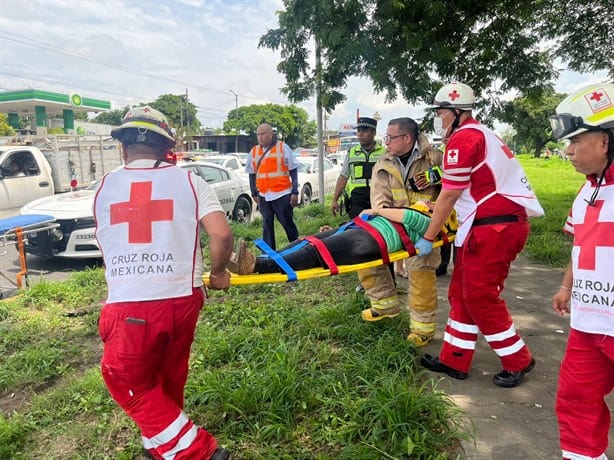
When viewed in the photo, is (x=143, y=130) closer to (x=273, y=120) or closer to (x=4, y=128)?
(x=4, y=128)

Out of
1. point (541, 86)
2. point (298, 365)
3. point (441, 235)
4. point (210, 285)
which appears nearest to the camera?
point (210, 285)

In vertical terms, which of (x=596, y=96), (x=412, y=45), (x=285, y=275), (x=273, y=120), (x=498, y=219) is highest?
(x=273, y=120)

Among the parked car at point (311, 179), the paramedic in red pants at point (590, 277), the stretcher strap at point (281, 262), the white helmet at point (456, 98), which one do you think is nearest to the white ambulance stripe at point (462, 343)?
the paramedic in red pants at point (590, 277)

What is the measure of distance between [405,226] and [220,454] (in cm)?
187

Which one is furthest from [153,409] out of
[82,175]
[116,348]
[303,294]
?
[82,175]

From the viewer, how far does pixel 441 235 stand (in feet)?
11.4

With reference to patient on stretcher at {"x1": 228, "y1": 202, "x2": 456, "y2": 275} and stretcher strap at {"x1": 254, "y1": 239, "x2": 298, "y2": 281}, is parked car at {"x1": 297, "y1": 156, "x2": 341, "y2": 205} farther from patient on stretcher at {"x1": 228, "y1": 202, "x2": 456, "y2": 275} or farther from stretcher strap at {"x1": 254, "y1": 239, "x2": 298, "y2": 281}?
stretcher strap at {"x1": 254, "y1": 239, "x2": 298, "y2": 281}

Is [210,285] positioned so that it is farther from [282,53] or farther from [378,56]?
[282,53]

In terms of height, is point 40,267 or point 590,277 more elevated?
point 590,277

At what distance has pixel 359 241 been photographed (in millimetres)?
3166

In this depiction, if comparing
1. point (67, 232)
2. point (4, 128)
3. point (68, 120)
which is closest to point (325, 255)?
point (67, 232)

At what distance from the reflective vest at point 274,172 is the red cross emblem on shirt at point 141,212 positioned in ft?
14.1

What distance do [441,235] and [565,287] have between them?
1.23 meters

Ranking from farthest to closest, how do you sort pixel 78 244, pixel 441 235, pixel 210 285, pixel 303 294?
pixel 78 244
pixel 303 294
pixel 441 235
pixel 210 285
